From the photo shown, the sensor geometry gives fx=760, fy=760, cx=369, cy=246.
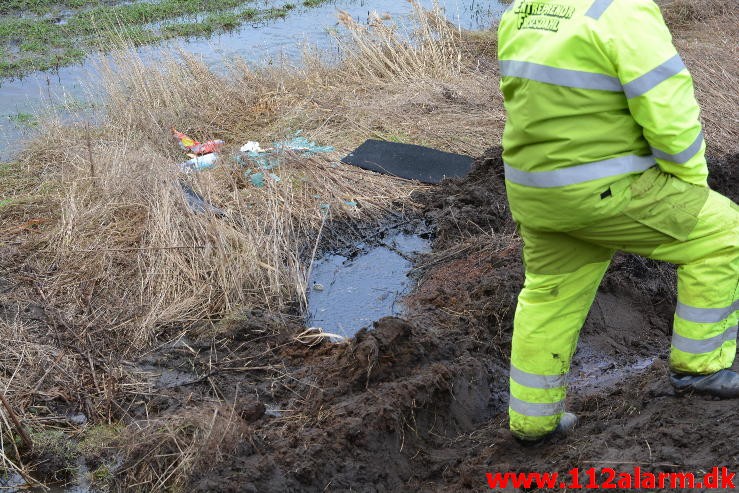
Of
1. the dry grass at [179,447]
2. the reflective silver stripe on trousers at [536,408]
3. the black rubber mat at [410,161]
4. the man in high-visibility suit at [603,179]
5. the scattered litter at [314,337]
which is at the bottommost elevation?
the black rubber mat at [410,161]

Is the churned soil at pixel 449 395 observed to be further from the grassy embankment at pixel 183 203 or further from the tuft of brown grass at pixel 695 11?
the tuft of brown grass at pixel 695 11

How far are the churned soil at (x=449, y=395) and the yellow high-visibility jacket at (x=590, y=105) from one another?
99cm

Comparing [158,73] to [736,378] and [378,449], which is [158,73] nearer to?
[378,449]

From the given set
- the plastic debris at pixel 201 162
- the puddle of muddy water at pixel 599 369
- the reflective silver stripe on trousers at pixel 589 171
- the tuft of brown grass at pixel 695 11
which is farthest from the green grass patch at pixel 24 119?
the tuft of brown grass at pixel 695 11

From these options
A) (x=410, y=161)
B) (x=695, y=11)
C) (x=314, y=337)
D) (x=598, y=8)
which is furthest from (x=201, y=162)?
(x=695, y=11)

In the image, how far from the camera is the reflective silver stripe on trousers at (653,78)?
2.56 meters

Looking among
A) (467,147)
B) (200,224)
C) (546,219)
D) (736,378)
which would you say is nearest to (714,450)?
(736,378)

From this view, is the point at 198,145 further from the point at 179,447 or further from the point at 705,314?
the point at 705,314

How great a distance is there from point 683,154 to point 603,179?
287 mm

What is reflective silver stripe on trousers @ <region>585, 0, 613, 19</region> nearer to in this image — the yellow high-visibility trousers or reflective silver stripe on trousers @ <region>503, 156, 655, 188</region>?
reflective silver stripe on trousers @ <region>503, 156, 655, 188</region>

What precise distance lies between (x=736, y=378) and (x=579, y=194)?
109 centimetres

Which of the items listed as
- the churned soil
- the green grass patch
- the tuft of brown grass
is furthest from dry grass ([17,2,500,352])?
the tuft of brown grass

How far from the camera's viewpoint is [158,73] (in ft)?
29.0

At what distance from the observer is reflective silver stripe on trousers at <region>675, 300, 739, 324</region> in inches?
116
